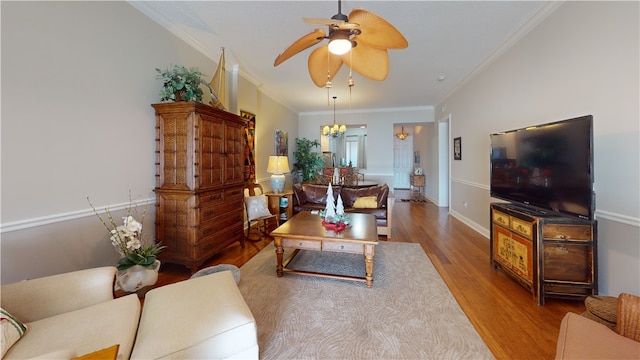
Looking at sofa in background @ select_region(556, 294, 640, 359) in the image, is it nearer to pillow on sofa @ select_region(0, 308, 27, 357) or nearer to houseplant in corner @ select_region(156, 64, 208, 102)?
pillow on sofa @ select_region(0, 308, 27, 357)

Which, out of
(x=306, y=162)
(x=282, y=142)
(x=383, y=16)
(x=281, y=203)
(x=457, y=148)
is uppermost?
(x=383, y=16)

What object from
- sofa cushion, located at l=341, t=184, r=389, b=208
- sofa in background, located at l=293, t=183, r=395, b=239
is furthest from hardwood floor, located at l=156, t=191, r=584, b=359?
sofa cushion, located at l=341, t=184, r=389, b=208

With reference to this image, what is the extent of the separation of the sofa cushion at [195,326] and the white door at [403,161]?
10.3 meters

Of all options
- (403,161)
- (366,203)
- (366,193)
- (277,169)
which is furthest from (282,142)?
(403,161)

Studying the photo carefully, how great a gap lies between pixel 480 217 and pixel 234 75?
4722 mm

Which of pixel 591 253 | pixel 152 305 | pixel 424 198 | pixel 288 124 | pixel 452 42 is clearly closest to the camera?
pixel 152 305

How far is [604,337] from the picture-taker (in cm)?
88

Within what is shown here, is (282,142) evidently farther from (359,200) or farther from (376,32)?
(376,32)

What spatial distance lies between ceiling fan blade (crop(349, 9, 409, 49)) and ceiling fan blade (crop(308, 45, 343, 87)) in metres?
0.35

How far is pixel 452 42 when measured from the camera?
124 inches

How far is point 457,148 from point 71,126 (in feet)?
18.9

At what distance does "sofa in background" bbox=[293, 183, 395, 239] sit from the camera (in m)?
3.87

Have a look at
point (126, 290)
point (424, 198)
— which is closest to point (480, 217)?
point (424, 198)

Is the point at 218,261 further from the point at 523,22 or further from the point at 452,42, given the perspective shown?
the point at 523,22
